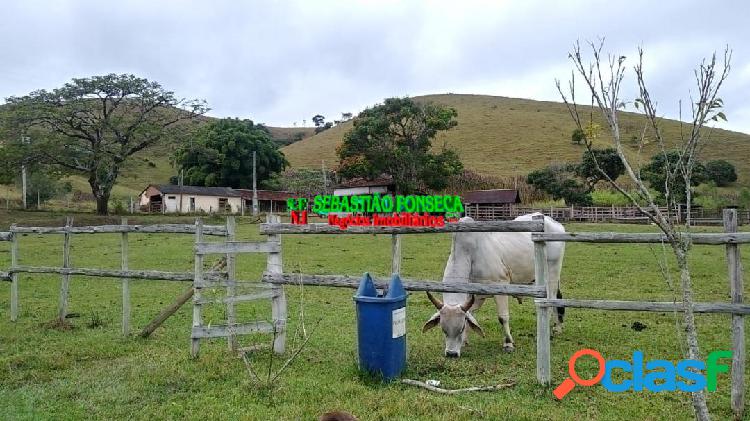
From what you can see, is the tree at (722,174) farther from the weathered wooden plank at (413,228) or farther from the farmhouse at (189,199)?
the weathered wooden plank at (413,228)

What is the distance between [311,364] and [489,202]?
147 ft

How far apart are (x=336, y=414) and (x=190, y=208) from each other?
57065 mm

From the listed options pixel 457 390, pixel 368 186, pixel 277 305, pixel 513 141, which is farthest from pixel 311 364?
pixel 513 141

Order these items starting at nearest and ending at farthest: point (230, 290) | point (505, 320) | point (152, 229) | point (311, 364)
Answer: point (311, 364)
point (230, 290)
point (505, 320)
point (152, 229)

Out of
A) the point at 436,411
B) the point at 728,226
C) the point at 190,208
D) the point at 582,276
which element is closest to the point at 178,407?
the point at 436,411

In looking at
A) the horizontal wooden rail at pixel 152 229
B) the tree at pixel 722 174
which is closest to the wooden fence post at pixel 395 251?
the horizontal wooden rail at pixel 152 229

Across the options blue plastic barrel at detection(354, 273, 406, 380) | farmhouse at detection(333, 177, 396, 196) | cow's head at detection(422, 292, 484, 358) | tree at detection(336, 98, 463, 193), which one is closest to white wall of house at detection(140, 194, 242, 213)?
farmhouse at detection(333, 177, 396, 196)

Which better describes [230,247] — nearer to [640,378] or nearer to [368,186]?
[640,378]

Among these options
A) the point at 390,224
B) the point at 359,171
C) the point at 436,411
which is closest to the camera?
the point at 436,411

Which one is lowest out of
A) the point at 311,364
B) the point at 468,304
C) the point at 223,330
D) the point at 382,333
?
the point at 311,364

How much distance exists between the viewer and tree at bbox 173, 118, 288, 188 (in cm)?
5953

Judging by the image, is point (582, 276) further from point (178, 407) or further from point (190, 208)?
point (190, 208)

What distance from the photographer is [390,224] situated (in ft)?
23.0

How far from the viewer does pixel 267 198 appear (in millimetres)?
60688
